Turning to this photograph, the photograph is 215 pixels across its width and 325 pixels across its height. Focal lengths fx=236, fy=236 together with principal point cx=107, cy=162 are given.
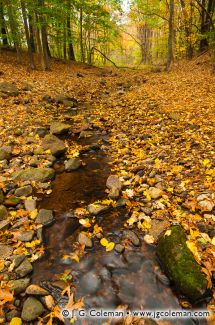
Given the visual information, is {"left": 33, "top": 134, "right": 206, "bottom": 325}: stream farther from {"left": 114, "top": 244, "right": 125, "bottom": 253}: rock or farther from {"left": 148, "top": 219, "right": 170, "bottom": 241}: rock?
{"left": 148, "top": 219, "right": 170, "bottom": 241}: rock

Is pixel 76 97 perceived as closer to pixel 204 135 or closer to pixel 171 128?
pixel 171 128

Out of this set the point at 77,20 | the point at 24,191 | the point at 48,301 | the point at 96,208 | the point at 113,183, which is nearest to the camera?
the point at 48,301

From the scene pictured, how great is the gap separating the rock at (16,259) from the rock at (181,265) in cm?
210

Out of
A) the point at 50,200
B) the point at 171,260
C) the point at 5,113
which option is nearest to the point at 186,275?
the point at 171,260

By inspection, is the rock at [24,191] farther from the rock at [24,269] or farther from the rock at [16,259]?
the rock at [24,269]

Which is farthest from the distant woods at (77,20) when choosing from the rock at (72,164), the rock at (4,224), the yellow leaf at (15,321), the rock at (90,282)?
the yellow leaf at (15,321)

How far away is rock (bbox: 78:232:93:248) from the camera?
3904 millimetres

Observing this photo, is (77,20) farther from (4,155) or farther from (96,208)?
(96,208)

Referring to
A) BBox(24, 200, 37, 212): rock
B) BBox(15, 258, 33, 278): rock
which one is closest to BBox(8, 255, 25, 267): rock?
BBox(15, 258, 33, 278): rock

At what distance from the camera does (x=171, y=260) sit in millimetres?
3326

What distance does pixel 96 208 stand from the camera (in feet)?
15.1

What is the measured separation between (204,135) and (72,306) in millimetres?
5341

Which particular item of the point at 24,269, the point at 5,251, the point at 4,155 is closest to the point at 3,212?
the point at 5,251

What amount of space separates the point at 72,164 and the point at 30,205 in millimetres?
1845
